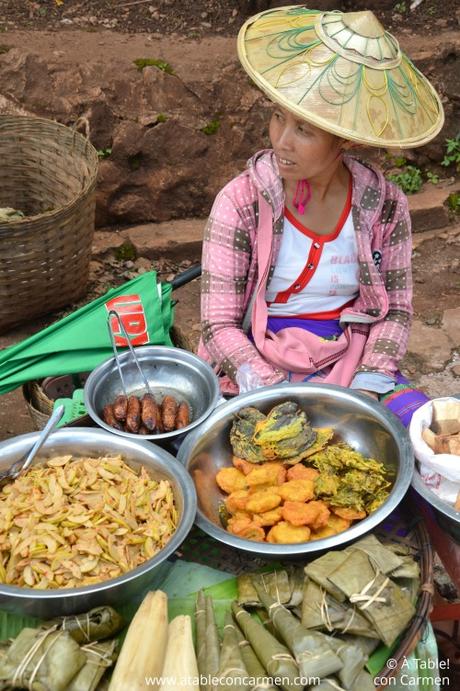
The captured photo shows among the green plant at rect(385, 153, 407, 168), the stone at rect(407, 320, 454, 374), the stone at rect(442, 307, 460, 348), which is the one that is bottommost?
the stone at rect(407, 320, 454, 374)

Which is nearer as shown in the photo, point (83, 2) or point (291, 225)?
point (291, 225)

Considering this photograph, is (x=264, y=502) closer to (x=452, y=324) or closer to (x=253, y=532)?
(x=253, y=532)

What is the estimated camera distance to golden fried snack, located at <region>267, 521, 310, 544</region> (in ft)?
6.20

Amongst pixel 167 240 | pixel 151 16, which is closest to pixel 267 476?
pixel 167 240

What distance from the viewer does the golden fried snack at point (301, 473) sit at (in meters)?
2.07

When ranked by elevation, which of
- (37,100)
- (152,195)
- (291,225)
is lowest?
(152,195)

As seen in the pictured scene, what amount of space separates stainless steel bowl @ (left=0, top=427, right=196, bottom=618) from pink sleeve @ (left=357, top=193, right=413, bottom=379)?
2.99ft

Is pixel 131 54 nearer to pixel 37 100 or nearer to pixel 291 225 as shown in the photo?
pixel 37 100

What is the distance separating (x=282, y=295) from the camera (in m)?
2.80

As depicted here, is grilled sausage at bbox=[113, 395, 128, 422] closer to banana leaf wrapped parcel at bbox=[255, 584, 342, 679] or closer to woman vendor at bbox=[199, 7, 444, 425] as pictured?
woman vendor at bbox=[199, 7, 444, 425]

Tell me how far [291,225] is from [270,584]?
1.32 m

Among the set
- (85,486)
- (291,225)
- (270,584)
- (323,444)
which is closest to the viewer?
(270,584)

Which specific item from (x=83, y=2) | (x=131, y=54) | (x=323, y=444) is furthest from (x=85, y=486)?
(x=83, y=2)

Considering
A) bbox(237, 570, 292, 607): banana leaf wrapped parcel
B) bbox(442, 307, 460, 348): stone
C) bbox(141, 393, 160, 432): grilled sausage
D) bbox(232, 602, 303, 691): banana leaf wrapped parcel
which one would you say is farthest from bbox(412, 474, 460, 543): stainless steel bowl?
bbox(442, 307, 460, 348): stone
